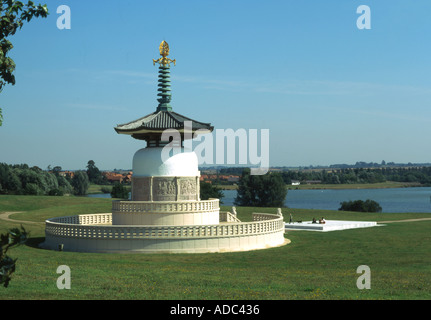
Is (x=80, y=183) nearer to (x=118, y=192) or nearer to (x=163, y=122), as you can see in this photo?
(x=118, y=192)

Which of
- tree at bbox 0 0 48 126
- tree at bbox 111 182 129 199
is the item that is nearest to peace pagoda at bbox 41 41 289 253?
tree at bbox 0 0 48 126

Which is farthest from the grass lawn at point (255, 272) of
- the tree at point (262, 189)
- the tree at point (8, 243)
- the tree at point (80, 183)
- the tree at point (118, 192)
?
the tree at point (80, 183)

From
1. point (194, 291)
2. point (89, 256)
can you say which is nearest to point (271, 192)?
point (89, 256)

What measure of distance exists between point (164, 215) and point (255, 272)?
14.3m

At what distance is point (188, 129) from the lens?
124 ft

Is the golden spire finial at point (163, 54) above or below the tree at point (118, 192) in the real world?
above

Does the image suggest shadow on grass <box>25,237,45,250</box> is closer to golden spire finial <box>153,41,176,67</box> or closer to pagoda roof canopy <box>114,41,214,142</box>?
pagoda roof canopy <box>114,41,214,142</box>

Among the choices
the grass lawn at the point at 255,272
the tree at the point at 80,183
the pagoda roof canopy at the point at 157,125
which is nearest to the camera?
the grass lawn at the point at 255,272

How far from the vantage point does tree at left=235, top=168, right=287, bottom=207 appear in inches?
4560

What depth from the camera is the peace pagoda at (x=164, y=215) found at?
1292 inches

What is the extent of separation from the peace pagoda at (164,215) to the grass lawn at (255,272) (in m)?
1.43

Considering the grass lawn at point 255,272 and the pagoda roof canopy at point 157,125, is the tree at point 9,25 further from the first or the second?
the pagoda roof canopy at point 157,125

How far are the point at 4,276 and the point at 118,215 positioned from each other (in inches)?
1043
